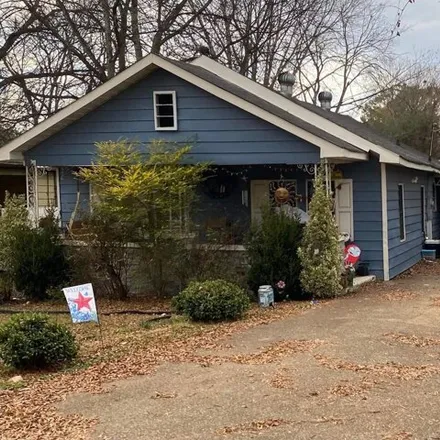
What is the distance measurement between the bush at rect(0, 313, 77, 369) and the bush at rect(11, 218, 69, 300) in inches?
221

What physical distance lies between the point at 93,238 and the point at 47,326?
490 cm

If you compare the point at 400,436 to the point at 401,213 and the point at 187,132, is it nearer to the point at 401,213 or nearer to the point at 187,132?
the point at 187,132

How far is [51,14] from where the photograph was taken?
21.5 meters

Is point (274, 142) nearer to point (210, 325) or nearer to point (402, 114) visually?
point (210, 325)

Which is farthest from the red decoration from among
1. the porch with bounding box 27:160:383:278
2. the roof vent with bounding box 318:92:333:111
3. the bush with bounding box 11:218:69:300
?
the roof vent with bounding box 318:92:333:111

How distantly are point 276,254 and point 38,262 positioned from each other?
4630 millimetres

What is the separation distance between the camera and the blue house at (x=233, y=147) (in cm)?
1237

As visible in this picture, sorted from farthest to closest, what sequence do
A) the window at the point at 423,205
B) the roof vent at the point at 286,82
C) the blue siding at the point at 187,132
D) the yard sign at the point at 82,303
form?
1. the window at the point at 423,205
2. the roof vent at the point at 286,82
3. the blue siding at the point at 187,132
4. the yard sign at the point at 82,303

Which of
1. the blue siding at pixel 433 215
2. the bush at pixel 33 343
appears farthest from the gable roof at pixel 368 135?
the bush at pixel 33 343

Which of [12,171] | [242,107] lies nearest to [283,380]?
[242,107]

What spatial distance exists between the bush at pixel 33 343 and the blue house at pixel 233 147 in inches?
237

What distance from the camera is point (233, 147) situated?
1255 cm

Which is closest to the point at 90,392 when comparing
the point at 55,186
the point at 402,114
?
the point at 55,186

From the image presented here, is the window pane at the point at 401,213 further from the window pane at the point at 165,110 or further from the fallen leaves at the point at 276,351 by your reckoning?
the fallen leaves at the point at 276,351
